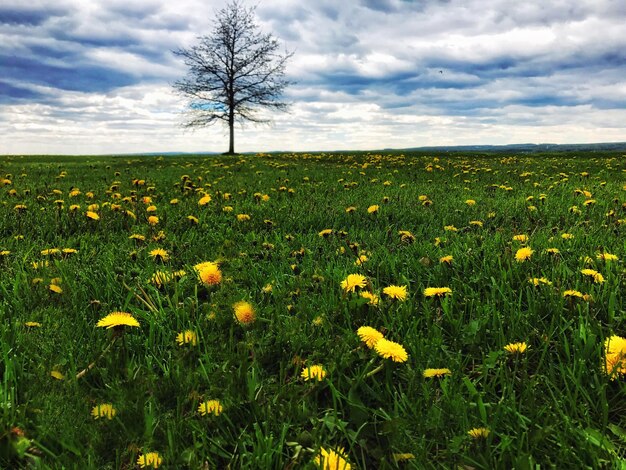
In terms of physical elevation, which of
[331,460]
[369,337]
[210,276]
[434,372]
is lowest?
[331,460]

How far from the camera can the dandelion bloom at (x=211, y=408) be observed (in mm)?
1560

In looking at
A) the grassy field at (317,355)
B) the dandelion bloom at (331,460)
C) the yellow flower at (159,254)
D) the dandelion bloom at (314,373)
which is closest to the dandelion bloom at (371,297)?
the grassy field at (317,355)

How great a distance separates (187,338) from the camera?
1999 mm

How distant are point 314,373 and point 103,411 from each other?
0.79 m

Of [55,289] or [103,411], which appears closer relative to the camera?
[103,411]

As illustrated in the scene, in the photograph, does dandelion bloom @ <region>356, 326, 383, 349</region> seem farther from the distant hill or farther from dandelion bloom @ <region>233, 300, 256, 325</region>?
the distant hill

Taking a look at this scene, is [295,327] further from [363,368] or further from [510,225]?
[510,225]

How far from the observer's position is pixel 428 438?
4.91 ft

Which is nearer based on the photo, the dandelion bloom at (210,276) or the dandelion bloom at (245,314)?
the dandelion bloom at (245,314)

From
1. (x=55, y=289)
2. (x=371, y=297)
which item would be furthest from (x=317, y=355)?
(x=55, y=289)

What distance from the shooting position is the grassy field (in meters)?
1.43

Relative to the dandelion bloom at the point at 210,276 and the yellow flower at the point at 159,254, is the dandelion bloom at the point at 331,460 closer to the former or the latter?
the dandelion bloom at the point at 210,276

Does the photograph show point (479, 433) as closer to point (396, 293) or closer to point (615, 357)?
point (615, 357)

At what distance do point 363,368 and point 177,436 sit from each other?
0.79 m
